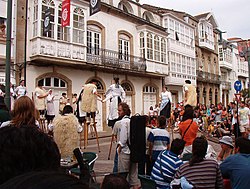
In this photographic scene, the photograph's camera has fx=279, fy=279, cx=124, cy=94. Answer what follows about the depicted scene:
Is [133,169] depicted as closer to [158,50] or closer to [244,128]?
[244,128]

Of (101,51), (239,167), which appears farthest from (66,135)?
(101,51)

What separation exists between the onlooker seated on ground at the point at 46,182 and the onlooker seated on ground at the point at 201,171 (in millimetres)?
3641

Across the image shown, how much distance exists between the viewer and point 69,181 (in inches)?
30.4

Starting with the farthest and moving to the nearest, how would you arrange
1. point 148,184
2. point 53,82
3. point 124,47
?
point 124,47
point 53,82
point 148,184

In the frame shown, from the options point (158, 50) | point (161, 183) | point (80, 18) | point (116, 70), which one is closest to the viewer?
point (161, 183)

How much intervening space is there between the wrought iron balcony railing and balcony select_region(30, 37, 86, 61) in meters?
1.12

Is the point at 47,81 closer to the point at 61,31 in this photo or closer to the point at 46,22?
the point at 61,31

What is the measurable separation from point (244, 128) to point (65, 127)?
29.6ft

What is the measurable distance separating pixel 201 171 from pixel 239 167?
593 mm

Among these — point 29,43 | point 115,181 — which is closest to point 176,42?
point 29,43

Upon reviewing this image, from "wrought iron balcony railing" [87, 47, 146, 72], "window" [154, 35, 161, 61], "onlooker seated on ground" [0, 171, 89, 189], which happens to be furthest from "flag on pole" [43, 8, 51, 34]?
"onlooker seated on ground" [0, 171, 89, 189]

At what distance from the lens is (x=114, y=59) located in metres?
21.0

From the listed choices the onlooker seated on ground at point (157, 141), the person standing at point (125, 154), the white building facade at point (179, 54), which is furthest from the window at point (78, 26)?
the person standing at point (125, 154)

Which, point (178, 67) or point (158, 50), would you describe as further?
point (178, 67)
